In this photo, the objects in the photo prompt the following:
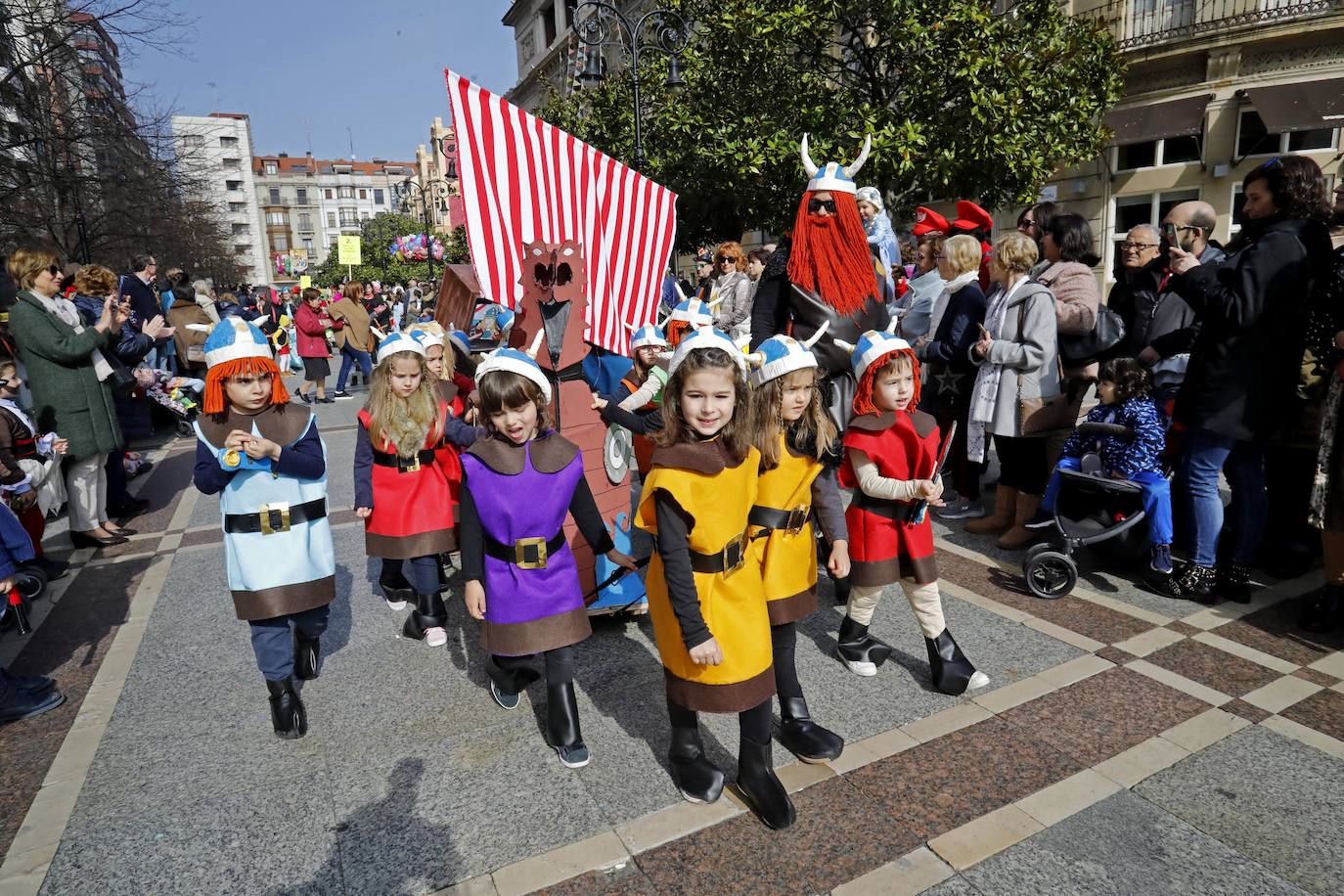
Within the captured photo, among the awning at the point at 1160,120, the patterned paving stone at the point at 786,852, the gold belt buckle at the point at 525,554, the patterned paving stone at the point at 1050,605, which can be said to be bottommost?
the patterned paving stone at the point at 786,852

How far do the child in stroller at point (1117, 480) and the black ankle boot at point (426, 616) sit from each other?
3.06 metres

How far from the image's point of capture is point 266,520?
3078 mm

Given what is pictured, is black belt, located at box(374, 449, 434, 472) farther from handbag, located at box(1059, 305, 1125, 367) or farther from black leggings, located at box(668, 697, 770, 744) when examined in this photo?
handbag, located at box(1059, 305, 1125, 367)

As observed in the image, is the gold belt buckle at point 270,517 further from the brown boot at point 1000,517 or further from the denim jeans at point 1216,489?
the denim jeans at point 1216,489

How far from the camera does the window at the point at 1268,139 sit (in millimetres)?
14867

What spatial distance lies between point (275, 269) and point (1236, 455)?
103799mm

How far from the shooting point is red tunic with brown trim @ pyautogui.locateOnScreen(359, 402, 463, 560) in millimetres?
3850

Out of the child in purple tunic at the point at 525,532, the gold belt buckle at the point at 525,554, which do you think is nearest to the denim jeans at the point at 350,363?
the child in purple tunic at the point at 525,532

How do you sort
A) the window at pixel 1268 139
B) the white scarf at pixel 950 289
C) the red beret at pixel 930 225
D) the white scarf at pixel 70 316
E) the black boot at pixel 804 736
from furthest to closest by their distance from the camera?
the window at pixel 1268 139
the red beret at pixel 930 225
the white scarf at pixel 70 316
the white scarf at pixel 950 289
the black boot at pixel 804 736

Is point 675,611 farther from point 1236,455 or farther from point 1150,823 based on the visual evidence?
point 1236,455

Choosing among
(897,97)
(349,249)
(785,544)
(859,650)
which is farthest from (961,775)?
(349,249)

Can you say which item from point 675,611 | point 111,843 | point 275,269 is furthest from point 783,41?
point 275,269

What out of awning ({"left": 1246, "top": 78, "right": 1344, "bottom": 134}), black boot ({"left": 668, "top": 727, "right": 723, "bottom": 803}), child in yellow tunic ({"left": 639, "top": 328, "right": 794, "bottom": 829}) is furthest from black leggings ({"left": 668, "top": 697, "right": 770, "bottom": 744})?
awning ({"left": 1246, "top": 78, "right": 1344, "bottom": 134})

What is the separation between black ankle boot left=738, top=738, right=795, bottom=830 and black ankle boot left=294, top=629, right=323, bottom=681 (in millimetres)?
2035
